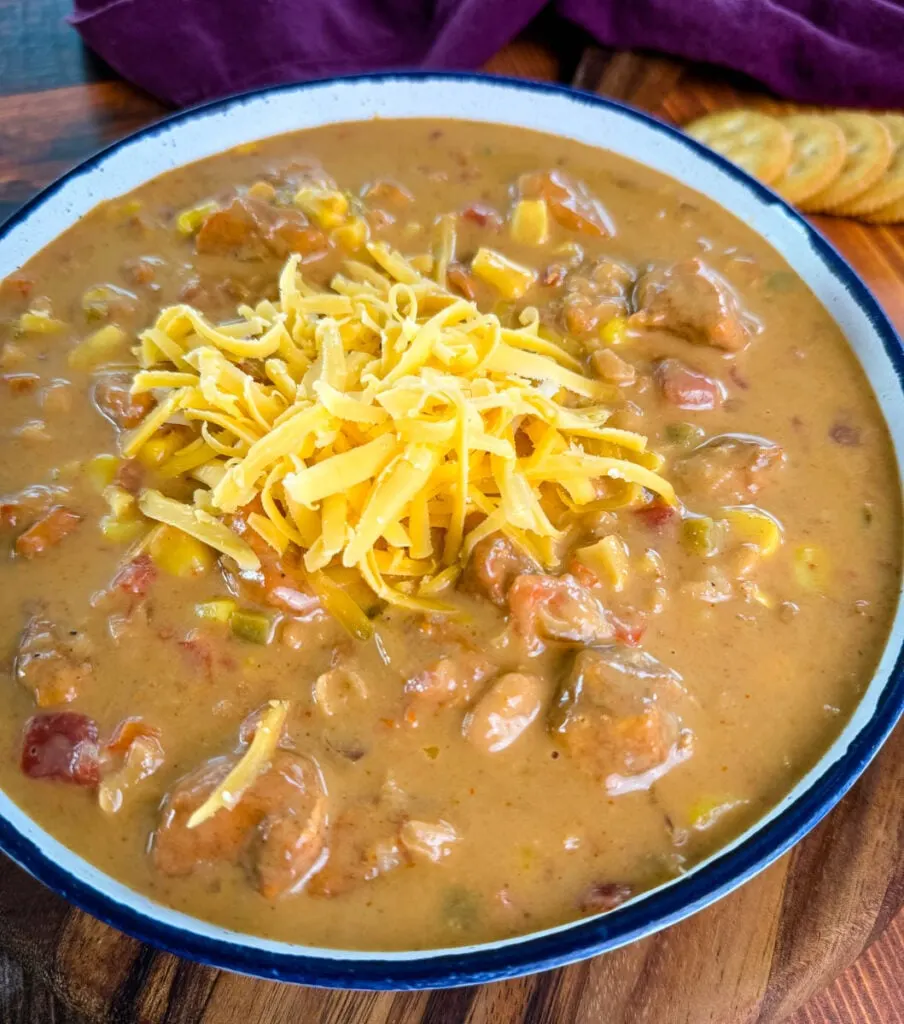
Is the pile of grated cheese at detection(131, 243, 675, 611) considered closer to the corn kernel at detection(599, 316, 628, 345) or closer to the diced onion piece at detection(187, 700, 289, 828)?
the corn kernel at detection(599, 316, 628, 345)

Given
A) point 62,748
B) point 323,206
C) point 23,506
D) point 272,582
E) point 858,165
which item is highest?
point 858,165

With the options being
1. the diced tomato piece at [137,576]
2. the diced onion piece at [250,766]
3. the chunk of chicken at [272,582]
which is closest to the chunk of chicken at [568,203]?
the chunk of chicken at [272,582]

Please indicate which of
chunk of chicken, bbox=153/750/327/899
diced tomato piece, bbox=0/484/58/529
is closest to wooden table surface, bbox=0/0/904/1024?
diced tomato piece, bbox=0/484/58/529

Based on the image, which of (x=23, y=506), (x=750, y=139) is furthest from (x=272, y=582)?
(x=750, y=139)

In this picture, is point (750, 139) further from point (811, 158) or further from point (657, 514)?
point (657, 514)

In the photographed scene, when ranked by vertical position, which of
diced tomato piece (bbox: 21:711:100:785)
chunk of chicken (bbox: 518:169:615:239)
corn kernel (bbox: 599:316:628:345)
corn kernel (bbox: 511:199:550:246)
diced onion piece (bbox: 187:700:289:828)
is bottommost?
diced tomato piece (bbox: 21:711:100:785)

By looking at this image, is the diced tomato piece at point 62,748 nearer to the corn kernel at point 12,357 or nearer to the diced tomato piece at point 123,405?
the diced tomato piece at point 123,405
